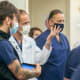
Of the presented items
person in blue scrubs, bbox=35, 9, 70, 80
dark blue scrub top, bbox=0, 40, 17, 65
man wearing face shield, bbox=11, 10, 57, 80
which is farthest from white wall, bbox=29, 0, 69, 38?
dark blue scrub top, bbox=0, 40, 17, 65

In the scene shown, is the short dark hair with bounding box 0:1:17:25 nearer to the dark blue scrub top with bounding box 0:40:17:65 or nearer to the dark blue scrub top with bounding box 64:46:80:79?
the dark blue scrub top with bounding box 0:40:17:65

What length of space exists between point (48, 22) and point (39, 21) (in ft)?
6.99

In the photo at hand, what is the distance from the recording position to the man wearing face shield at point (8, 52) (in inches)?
52.5

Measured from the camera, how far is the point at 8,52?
134cm

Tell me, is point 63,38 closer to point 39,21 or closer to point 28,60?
point 28,60

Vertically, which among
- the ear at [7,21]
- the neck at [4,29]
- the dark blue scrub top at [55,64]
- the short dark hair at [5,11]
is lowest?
the dark blue scrub top at [55,64]

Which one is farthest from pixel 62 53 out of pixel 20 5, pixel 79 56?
pixel 20 5

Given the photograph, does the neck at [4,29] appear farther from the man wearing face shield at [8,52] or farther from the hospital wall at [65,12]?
the hospital wall at [65,12]

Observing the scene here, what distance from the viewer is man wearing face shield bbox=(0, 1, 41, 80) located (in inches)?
52.5

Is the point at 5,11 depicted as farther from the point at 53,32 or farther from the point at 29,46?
the point at 53,32

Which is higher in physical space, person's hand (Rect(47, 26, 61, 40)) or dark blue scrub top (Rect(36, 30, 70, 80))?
person's hand (Rect(47, 26, 61, 40))

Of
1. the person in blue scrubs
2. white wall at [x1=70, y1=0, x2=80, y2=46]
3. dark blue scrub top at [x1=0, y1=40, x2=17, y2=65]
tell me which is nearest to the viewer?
dark blue scrub top at [x1=0, y1=40, x2=17, y2=65]

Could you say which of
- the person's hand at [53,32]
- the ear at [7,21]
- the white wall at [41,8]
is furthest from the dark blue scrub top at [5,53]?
the white wall at [41,8]

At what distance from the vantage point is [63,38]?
2281mm
